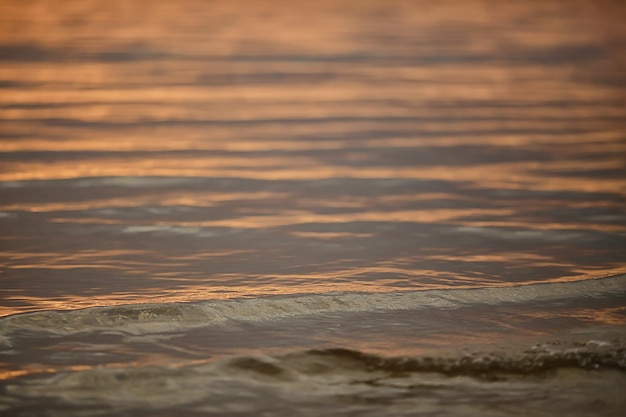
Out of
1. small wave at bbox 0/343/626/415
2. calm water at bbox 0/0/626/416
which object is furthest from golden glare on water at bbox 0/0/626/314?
small wave at bbox 0/343/626/415

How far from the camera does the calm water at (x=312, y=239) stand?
6.43 feet

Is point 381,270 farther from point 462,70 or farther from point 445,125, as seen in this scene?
point 462,70

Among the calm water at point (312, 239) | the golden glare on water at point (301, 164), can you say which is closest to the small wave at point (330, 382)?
the calm water at point (312, 239)

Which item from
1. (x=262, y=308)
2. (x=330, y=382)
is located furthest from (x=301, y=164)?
(x=330, y=382)

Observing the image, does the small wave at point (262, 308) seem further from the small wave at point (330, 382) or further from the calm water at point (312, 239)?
the small wave at point (330, 382)

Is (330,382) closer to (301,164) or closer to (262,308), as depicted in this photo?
(262,308)

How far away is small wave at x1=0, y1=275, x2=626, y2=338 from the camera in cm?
225

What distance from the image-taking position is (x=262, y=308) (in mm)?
2377

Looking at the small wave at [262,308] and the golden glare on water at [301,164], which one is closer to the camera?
the small wave at [262,308]

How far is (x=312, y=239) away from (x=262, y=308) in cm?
74

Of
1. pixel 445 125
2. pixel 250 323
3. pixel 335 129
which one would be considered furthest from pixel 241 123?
pixel 250 323

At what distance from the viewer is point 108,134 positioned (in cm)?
495

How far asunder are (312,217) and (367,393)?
60.7 inches

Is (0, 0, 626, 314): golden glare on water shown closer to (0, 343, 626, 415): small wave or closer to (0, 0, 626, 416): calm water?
(0, 0, 626, 416): calm water
